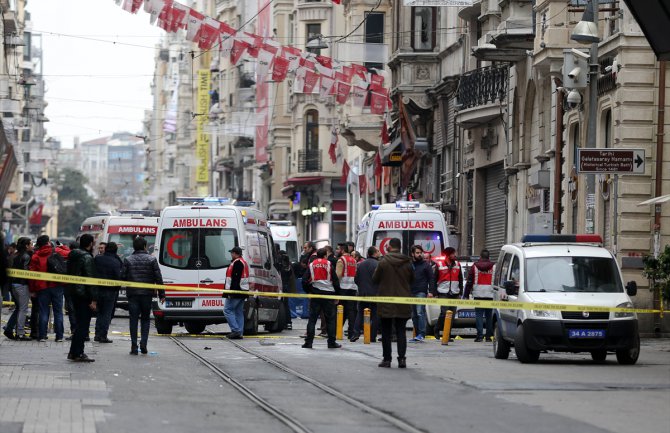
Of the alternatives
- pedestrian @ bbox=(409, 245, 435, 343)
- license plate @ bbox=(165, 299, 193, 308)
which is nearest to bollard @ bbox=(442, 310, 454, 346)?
pedestrian @ bbox=(409, 245, 435, 343)

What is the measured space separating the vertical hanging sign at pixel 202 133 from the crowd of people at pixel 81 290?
291 ft

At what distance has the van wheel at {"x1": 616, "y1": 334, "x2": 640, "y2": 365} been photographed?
22.4 metres

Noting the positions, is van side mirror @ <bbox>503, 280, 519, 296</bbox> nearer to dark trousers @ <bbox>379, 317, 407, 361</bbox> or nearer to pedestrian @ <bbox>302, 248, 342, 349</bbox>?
dark trousers @ <bbox>379, 317, 407, 361</bbox>

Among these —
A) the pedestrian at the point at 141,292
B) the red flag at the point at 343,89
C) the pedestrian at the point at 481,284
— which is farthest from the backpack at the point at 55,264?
the red flag at the point at 343,89

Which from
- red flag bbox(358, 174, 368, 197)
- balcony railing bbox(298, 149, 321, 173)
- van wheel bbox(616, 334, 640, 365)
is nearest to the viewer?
van wheel bbox(616, 334, 640, 365)

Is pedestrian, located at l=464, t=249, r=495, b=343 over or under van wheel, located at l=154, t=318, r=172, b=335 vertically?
over

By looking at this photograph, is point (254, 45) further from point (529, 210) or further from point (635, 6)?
point (635, 6)

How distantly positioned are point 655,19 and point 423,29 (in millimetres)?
27649

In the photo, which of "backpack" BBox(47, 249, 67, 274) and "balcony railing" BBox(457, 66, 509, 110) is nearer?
"backpack" BBox(47, 249, 67, 274)

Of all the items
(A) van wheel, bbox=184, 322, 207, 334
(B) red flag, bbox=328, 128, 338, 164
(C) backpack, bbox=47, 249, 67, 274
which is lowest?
(A) van wheel, bbox=184, 322, 207, 334

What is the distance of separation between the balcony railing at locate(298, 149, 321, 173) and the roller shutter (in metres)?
33.3

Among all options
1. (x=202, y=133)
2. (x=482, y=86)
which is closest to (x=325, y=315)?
(x=482, y=86)

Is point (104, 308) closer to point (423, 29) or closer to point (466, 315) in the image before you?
point (466, 315)

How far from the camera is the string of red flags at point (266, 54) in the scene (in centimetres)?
3619
